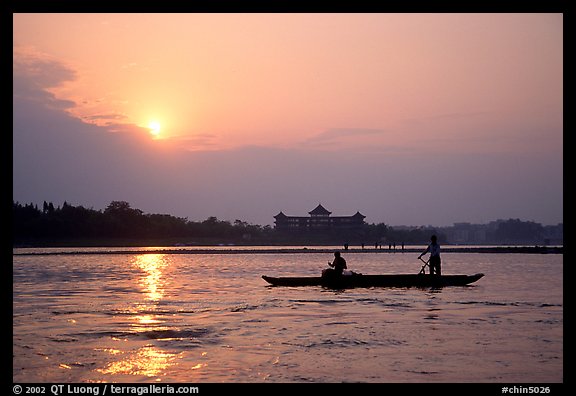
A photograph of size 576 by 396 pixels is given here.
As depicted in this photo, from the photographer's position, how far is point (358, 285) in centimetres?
2484

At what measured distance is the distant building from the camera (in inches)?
5271

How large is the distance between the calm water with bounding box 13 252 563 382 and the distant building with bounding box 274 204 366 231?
354 ft

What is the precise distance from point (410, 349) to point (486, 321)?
4.50m

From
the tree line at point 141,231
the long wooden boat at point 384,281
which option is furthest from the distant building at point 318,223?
the long wooden boat at point 384,281

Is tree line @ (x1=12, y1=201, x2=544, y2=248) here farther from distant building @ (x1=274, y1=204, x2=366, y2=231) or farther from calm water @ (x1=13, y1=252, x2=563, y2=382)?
calm water @ (x1=13, y1=252, x2=563, y2=382)

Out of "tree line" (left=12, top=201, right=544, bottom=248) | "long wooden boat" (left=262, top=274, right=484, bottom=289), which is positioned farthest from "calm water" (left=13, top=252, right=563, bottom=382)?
"tree line" (left=12, top=201, right=544, bottom=248)

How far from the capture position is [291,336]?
595 inches

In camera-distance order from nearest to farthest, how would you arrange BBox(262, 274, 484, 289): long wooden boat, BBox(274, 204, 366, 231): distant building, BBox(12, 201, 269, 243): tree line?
BBox(262, 274, 484, 289): long wooden boat, BBox(12, 201, 269, 243): tree line, BBox(274, 204, 366, 231): distant building

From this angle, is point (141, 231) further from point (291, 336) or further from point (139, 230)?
point (291, 336)

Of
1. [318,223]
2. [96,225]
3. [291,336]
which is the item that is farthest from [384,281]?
[318,223]
